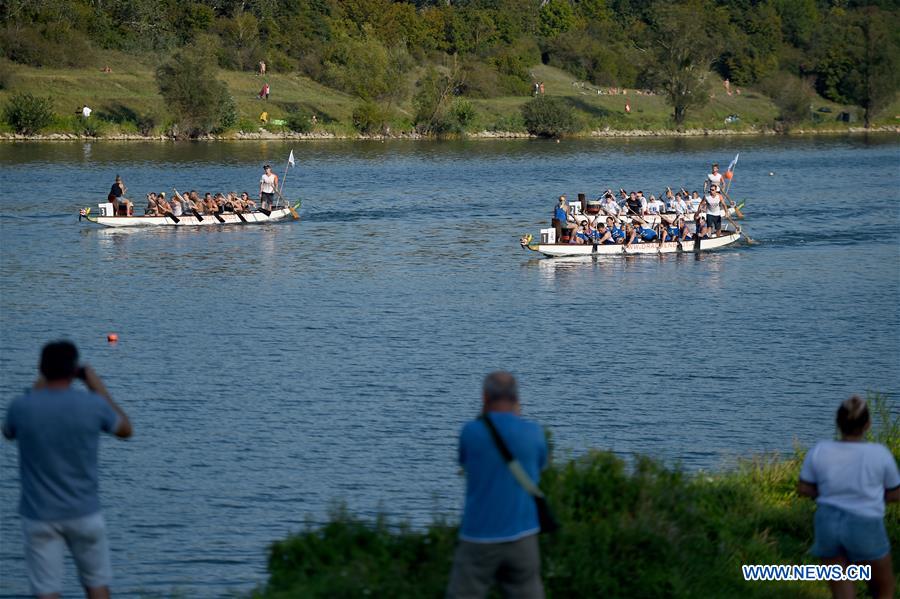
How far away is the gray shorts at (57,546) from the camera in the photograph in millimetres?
8844

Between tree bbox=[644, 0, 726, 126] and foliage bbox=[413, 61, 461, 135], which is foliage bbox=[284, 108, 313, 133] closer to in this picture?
foliage bbox=[413, 61, 461, 135]

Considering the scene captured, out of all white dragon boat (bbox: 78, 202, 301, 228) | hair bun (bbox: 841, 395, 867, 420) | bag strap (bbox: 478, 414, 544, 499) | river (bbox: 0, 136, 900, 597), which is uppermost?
white dragon boat (bbox: 78, 202, 301, 228)

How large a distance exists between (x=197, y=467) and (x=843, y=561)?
10917 mm

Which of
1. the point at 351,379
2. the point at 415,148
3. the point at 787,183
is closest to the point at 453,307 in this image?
the point at 351,379

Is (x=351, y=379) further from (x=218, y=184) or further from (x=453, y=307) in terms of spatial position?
(x=218, y=184)

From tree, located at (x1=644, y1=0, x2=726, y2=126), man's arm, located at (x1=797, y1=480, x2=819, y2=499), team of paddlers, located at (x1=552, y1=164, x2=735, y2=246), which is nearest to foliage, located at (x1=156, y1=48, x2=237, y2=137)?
tree, located at (x1=644, y1=0, x2=726, y2=126)

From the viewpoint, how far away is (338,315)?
1212 inches

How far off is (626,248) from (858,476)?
31277 mm

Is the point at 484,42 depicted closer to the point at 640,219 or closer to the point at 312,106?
the point at 312,106

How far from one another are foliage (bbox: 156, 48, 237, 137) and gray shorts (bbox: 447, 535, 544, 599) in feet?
280

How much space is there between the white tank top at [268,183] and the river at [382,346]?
180 centimetres

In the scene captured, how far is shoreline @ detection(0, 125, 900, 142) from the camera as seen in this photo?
89.6 m

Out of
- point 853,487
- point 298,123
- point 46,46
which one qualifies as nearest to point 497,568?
point 853,487

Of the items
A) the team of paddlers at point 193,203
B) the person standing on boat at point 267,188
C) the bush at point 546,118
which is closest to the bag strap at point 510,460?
the team of paddlers at point 193,203
